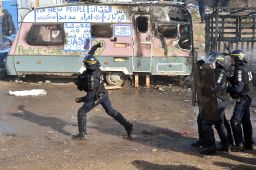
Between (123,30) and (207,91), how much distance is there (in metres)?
7.53

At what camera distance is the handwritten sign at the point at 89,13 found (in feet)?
48.0

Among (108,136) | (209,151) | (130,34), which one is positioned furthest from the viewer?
(130,34)

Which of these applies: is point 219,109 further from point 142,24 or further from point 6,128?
point 142,24

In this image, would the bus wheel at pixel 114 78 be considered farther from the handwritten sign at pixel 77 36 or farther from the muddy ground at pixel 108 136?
the handwritten sign at pixel 77 36

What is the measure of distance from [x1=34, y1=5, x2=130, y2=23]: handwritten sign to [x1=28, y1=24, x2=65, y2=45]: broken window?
1.08 feet

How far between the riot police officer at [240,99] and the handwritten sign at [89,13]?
24.4 feet

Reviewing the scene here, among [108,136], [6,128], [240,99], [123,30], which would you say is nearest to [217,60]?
[240,99]

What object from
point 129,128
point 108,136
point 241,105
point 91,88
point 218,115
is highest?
point 91,88

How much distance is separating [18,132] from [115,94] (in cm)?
491

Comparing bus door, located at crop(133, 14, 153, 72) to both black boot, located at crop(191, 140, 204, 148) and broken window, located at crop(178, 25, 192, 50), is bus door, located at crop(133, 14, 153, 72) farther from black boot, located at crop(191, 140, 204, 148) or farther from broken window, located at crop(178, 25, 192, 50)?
black boot, located at crop(191, 140, 204, 148)

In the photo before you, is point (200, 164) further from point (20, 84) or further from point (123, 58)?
point (20, 84)

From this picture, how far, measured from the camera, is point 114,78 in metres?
14.9

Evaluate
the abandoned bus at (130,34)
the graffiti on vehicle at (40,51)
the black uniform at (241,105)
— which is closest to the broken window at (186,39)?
the abandoned bus at (130,34)

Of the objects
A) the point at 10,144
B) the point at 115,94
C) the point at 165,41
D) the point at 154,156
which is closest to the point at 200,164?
the point at 154,156
